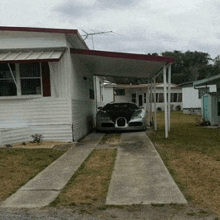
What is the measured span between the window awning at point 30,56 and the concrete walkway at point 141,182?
339 cm

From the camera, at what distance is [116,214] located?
3232 mm

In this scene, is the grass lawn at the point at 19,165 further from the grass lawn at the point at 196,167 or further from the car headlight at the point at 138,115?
the car headlight at the point at 138,115

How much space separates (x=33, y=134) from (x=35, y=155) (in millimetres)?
2117

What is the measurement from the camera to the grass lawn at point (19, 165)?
4.54m

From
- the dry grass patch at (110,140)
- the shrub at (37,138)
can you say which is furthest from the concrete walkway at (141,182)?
the shrub at (37,138)

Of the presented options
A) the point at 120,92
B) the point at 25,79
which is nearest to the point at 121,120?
the point at 25,79

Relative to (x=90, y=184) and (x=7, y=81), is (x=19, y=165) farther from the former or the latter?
(x=7, y=81)

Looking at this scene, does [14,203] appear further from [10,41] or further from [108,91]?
[108,91]

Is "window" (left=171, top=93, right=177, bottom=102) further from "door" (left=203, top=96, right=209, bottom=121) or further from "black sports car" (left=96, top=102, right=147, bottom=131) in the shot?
Answer: "black sports car" (left=96, top=102, right=147, bottom=131)

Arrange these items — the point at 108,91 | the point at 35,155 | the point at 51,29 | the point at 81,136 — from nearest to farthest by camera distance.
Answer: the point at 35,155 < the point at 51,29 < the point at 81,136 < the point at 108,91

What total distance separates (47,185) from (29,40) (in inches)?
222

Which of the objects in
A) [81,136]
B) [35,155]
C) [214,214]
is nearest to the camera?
[214,214]

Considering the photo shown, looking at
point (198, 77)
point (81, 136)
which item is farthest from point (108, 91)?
point (198, 77)

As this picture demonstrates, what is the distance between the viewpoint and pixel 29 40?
28.7 feet
